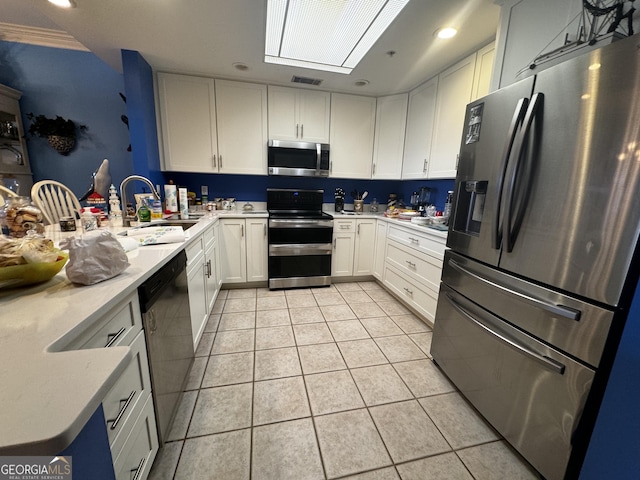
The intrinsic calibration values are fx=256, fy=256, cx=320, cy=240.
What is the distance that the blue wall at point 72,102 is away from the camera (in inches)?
122

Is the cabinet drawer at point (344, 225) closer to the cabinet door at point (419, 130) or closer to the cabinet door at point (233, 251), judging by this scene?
the cabinet door at point (419, 130)

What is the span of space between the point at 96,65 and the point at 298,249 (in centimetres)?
346

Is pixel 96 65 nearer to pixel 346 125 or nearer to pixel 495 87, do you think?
pixel 346 125

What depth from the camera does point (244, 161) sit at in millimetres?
3055

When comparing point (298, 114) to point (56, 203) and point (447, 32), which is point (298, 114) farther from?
point (56, 203)

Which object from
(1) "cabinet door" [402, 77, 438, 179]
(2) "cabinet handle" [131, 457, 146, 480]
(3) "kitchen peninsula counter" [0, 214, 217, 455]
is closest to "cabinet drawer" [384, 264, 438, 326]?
(1) "cabinet door" [402, 77, 438, 179]

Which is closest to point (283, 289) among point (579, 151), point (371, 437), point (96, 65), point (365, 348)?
point (365, 348)

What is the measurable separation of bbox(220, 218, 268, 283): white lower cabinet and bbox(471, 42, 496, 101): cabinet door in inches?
90.9

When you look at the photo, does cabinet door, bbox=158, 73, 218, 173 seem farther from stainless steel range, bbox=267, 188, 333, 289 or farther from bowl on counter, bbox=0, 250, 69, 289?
bowl on counter, bbox=0, 250, 69, 289

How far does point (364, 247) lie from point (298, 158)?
1.38 m

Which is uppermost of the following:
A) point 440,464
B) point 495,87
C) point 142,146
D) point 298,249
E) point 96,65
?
point 96,65

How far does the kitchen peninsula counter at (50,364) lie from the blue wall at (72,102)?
344 cm

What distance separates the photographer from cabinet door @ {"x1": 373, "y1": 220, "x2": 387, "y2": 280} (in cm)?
308

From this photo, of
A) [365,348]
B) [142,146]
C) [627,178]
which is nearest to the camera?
[627,178]
